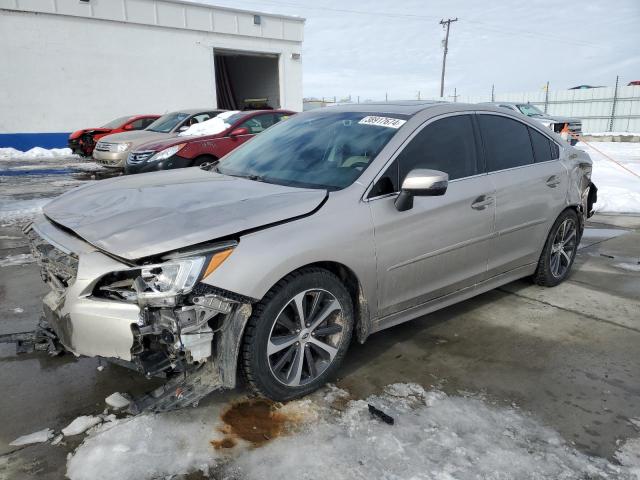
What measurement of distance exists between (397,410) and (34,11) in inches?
806

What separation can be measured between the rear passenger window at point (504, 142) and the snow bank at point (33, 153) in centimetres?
1678

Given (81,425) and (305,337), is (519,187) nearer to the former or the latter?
(305,337)

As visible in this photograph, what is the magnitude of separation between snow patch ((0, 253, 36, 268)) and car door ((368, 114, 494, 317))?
4.06 metres

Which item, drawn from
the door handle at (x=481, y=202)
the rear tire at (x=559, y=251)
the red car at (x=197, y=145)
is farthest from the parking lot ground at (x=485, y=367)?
the red car at (x=197, y=145)

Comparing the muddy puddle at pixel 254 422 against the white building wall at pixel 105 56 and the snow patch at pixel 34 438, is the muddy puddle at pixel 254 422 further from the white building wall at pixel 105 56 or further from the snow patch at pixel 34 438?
the white building wall at pixel 105 56

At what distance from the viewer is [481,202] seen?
3.56m

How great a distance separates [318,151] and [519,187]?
1673 mm

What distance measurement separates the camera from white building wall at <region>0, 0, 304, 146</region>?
58.4ft

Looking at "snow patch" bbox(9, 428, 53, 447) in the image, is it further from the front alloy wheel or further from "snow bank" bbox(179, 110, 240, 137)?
"snow bank" bbox(179, 110, 240, 137)

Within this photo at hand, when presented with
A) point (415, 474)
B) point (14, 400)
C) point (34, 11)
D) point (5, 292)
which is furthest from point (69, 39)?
point (415, 474)

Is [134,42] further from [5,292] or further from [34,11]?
[5,292]

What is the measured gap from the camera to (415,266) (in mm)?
3174

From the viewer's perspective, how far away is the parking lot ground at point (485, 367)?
2625 mm

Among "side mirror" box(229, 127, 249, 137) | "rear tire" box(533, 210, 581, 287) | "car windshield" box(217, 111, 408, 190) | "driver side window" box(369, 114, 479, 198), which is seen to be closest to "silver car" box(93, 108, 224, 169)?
"side mirror" box(229, 127, 249, 137)
